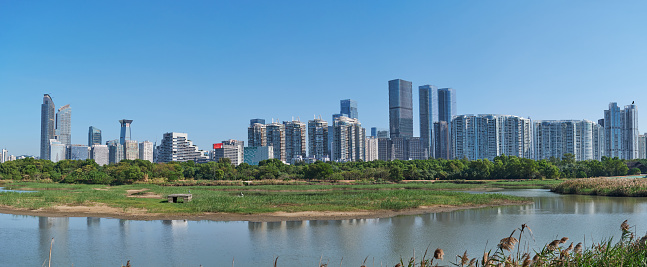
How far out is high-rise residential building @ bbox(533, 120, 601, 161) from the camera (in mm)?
164625

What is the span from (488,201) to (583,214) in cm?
904

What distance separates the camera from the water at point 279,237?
61.0ft

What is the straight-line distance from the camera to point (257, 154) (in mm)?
187500

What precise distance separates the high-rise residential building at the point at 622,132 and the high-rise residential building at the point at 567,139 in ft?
27.7

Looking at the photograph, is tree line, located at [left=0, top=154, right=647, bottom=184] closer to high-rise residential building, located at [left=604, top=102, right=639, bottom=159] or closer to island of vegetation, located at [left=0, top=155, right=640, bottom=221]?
island of vegetation, located at [left=0, top=155, right=640, bottom=221]

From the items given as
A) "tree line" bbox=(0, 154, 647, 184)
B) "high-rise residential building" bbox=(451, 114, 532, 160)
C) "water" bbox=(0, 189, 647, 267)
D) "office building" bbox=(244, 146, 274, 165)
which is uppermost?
"high-rise residential building" bbox=(451, 114, 532, 160)

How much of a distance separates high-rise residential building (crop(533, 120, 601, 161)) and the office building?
4090 inches

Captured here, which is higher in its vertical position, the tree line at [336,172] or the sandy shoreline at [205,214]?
the tree line at [336,172]

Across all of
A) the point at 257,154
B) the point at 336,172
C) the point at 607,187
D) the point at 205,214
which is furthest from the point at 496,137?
the point at 205,214

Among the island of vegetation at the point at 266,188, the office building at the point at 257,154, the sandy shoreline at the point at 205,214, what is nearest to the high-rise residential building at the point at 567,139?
the island of vegetation at the point at 266,188

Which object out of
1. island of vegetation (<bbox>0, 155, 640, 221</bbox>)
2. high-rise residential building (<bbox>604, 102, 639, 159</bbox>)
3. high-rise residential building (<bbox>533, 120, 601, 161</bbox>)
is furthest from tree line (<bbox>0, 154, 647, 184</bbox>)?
high-rise residential building (<bbox>604, 102, 639, 159</bbox>)

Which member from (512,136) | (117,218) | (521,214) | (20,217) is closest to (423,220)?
(521,214)

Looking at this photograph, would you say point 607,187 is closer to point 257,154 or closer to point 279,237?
point 279,237

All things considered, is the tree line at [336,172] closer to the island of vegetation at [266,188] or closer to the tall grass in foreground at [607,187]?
the island of vegetation at [266,188]
